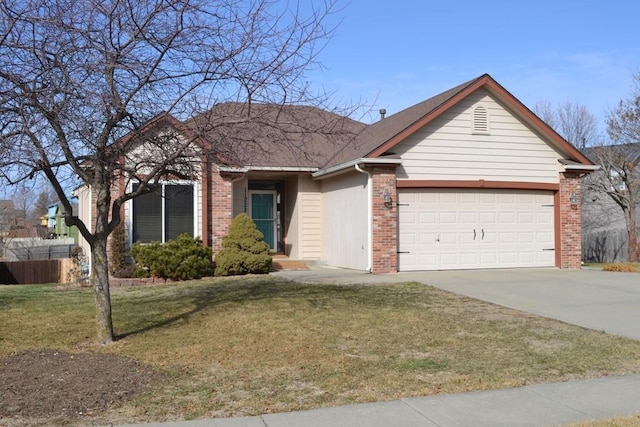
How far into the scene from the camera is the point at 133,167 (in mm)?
8445

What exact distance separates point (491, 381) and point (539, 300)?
583 centimetres

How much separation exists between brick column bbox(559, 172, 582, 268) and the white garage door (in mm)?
303

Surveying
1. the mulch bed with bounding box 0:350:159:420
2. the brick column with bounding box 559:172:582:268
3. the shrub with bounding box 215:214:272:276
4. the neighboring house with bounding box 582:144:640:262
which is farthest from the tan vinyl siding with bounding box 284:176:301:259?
the neighboring house with bounding box 582:144:640:262

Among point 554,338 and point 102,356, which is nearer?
point 102,356

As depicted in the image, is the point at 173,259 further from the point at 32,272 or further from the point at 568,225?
the point at 568,225

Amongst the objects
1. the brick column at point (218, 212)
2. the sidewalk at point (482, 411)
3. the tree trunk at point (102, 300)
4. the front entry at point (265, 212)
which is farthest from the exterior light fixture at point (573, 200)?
the tree trunk at point (102, 300)

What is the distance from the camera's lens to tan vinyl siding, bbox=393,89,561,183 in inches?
672

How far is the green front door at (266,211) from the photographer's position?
20891 mm

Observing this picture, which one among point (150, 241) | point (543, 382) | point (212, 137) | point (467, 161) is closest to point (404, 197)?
point (467, 161)

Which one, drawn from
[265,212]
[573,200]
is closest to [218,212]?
[265,212]

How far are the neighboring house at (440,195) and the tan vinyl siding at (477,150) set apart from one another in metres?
0.03

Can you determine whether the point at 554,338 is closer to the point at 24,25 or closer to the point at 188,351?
the point at 188,351

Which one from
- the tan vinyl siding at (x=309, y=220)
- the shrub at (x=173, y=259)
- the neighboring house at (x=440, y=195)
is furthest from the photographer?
the tan vinyl siding at (x=309, y=220)

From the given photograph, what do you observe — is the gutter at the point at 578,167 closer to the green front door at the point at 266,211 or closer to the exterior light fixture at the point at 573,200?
the exterior light fixture at the point at 573,200
